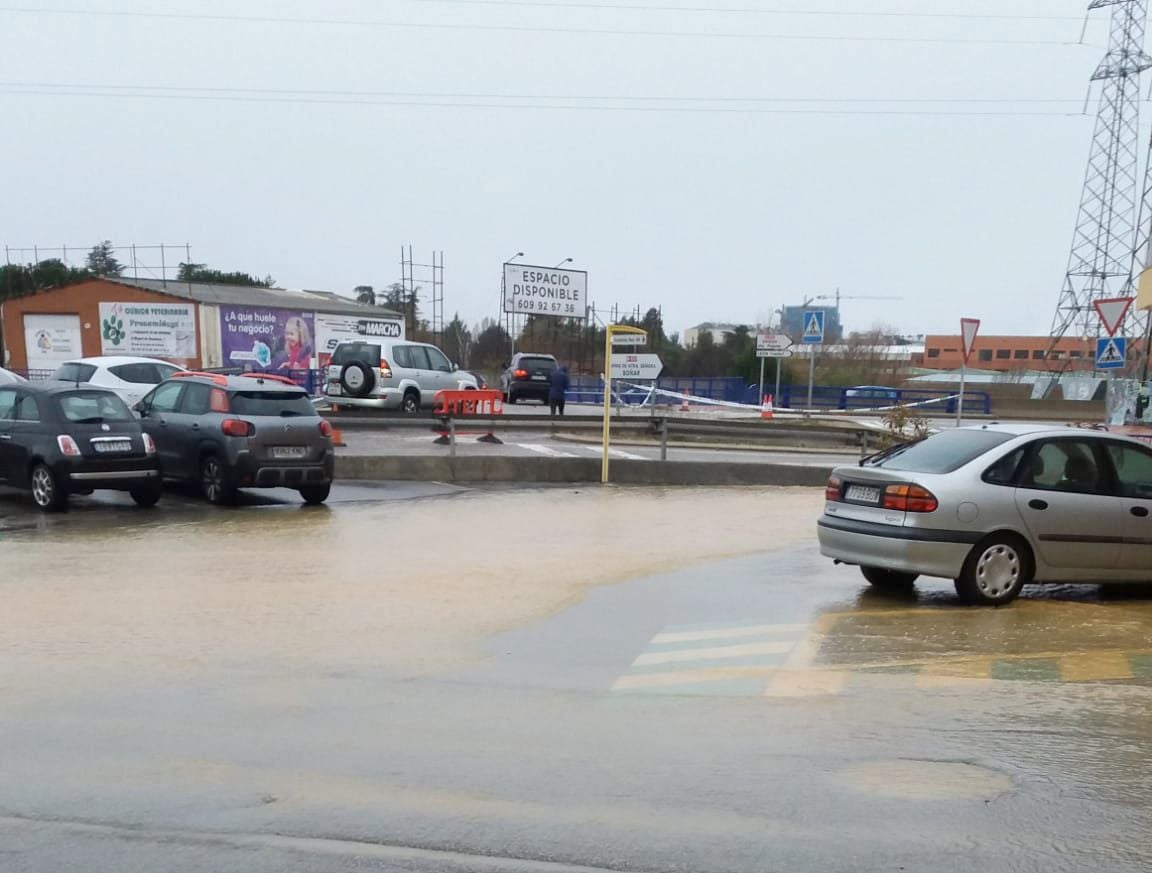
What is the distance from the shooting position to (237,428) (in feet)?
44.6

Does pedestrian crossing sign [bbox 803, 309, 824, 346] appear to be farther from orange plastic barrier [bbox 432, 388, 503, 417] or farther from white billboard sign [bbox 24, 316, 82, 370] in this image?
white billboard sign [bbox 24, 316, 82, 370]

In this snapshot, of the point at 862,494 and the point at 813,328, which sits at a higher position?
the point at 813,328

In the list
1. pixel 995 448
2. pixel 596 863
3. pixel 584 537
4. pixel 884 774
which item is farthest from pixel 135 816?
pixel 584 537

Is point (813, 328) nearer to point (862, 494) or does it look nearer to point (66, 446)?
point (66, 446)

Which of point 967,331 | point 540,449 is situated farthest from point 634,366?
point 967,331

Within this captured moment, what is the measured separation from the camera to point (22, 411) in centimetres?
1351

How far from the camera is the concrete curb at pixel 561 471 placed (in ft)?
56.0

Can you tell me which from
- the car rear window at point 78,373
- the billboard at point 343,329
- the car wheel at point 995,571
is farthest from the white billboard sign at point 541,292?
the billboard at point 343,329

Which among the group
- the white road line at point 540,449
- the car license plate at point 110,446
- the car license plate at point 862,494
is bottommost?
the white road line at point 540,449

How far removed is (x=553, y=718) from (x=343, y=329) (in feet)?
160

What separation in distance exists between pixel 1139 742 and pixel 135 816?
4.60 meters

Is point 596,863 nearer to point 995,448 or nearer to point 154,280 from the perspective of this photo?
point 995,448

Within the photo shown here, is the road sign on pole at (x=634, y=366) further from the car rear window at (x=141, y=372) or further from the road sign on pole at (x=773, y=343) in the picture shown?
the road sign on pole at (x=773, y=343)

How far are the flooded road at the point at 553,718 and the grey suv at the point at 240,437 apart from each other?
3.32 metres
